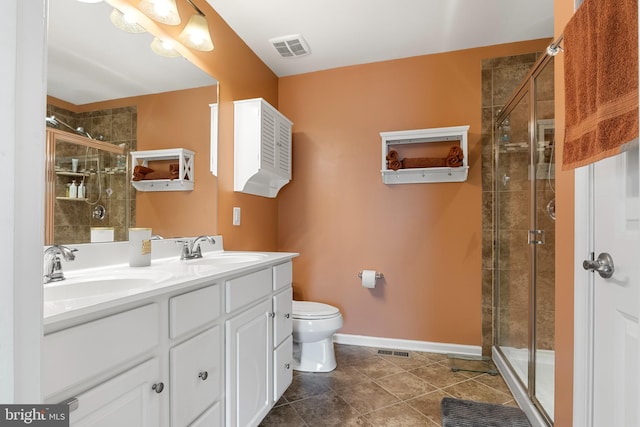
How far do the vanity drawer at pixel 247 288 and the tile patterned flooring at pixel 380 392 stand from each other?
733 millimetres

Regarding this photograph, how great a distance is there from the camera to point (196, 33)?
1.66 metres

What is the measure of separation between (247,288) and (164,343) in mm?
482

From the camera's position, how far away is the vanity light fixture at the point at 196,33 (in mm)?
1646

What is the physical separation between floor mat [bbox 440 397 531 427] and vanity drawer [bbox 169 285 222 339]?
53.6 inches

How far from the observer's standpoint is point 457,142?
2.42 meters

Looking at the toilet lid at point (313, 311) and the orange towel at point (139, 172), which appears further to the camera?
the toilet lid at point (313, 311)

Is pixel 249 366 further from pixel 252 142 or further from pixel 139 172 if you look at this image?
pixel 252 142

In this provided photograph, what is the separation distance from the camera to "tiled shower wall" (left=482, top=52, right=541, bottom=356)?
2.37m

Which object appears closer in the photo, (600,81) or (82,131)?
(600,81)

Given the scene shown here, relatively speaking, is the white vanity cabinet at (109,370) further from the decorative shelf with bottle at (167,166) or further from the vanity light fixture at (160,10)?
the vanity light fixture at (160,10)

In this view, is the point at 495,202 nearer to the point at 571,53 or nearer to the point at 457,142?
the point at 457,142

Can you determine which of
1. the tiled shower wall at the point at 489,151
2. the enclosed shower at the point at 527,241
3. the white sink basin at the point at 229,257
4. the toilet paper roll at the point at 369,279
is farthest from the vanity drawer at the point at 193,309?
the tiled shower wall at the point at 489,151

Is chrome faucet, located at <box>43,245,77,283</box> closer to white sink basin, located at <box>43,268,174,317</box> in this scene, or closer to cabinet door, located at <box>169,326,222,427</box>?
white sink basin, located at <box>43,268,174,317</box>

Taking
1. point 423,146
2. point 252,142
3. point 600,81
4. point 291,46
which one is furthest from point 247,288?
point 291,46
